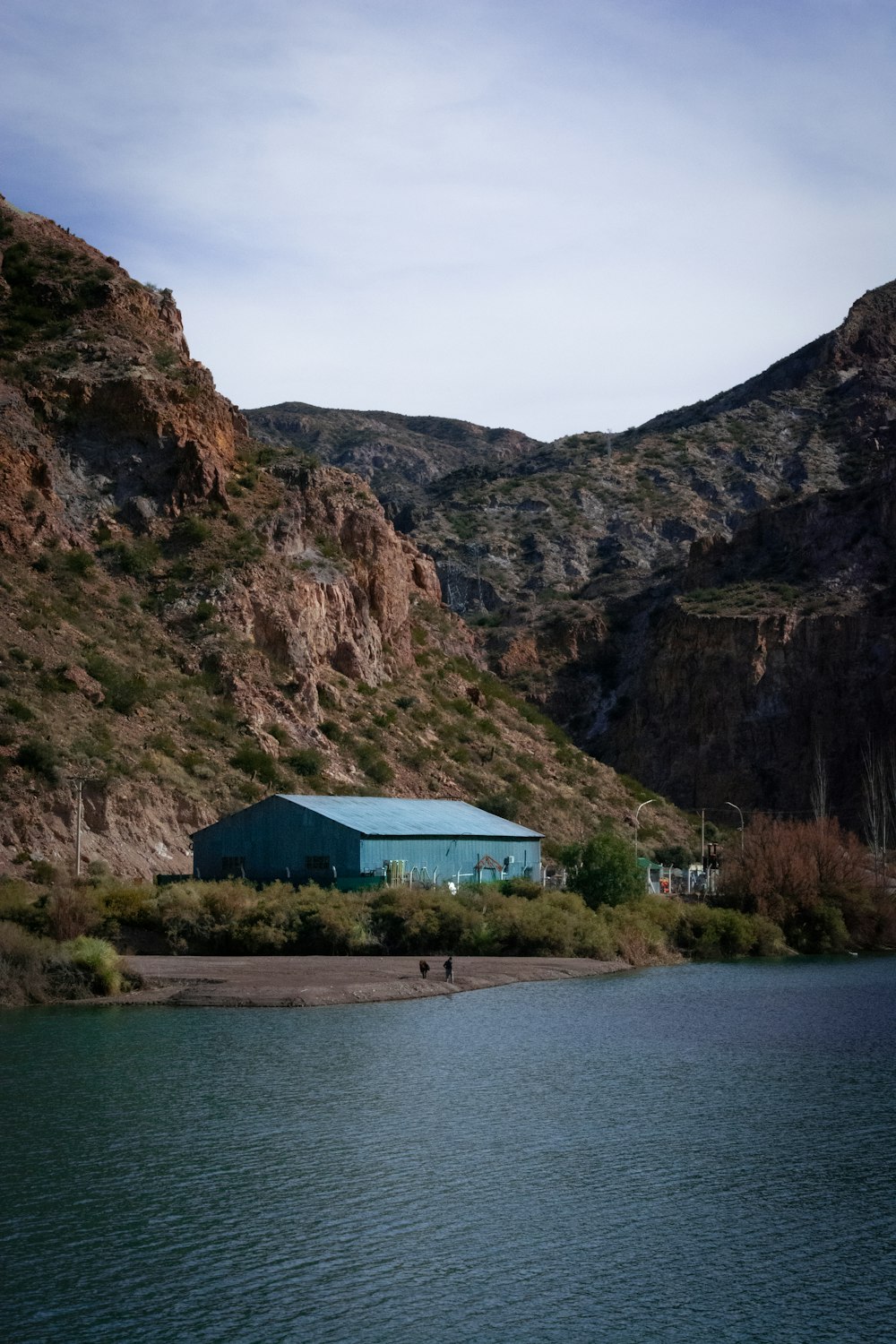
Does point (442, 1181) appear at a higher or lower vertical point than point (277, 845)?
lower

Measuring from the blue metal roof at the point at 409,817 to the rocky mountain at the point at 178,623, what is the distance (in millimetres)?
4985

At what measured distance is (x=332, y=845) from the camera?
50906 millimetres

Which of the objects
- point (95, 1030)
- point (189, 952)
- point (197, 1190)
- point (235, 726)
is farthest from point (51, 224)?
point (197, 1190)

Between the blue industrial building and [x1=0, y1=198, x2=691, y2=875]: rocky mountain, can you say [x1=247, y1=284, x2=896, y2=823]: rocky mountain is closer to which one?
[x1=0, y1=198, x2=691, y2=875]: rocky mountain

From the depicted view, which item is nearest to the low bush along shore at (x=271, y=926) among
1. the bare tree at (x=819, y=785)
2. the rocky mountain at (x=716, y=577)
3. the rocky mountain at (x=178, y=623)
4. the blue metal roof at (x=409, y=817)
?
the blue metal roof at (x=409, y=817)

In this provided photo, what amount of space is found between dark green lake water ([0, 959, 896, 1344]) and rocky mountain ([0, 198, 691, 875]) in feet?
66.2

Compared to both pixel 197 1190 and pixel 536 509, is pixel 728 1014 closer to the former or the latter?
pixel 197 1190

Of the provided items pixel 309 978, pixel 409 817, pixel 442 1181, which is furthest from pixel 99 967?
pixel 442 1181

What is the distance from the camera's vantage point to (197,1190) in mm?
A: 19984

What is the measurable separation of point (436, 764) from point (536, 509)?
65902 mm

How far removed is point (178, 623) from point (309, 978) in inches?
1120

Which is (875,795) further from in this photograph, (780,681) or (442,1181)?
(442,1181)

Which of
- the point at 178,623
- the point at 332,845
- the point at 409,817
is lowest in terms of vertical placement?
the point at 332,845

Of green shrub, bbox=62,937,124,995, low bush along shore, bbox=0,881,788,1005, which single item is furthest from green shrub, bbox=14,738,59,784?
green shrub, bbox=62,937,124,995
